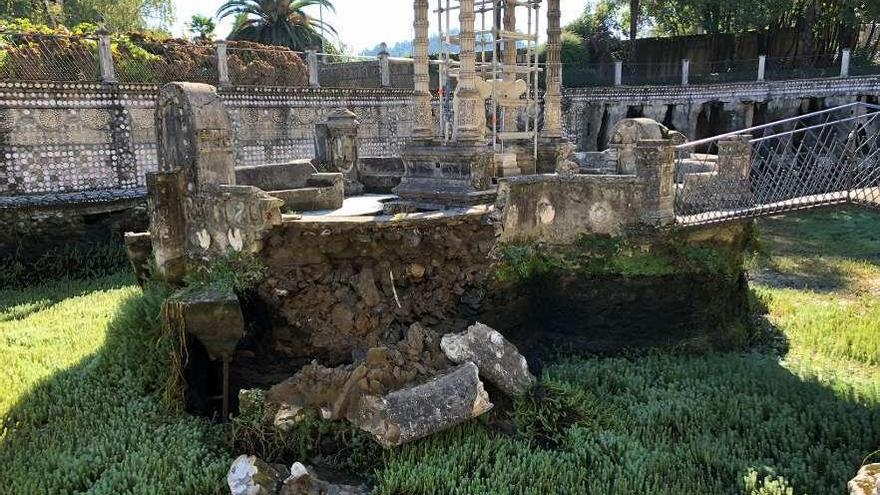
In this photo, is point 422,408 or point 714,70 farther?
point 714,70

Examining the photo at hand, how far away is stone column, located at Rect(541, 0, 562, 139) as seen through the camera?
11.2 m

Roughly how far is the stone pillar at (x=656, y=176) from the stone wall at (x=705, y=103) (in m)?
16.4

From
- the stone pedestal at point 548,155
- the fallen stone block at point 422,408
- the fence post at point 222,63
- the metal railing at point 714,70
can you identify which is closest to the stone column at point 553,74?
the stone pedestal at point 548,155

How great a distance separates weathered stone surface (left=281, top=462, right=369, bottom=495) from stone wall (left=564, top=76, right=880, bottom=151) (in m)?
21.3

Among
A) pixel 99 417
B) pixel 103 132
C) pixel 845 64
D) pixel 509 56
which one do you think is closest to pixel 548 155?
pixel 509 56

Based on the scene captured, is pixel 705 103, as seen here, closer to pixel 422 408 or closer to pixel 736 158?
pixel 736 158

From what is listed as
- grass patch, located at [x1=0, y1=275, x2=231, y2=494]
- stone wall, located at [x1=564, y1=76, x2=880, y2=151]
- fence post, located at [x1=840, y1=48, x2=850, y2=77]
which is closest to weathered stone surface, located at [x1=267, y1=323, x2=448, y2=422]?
grass patch, located at [x1=0, y1=275, x2=231, y2=494]

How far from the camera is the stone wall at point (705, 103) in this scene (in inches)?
880

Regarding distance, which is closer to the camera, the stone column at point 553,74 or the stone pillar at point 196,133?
the stone pillar at point 196,133

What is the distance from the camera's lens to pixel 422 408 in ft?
22.4

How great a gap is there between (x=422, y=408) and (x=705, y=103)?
72.0ft

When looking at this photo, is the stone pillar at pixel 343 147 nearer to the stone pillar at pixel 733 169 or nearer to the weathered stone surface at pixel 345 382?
the weathered stone surface at pixel 345 382

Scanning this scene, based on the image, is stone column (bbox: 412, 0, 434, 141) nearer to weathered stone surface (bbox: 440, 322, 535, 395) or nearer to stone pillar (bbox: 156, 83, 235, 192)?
stone pillar (bbox: 156, 83, 235, 192)

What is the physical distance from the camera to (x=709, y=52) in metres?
29.3
